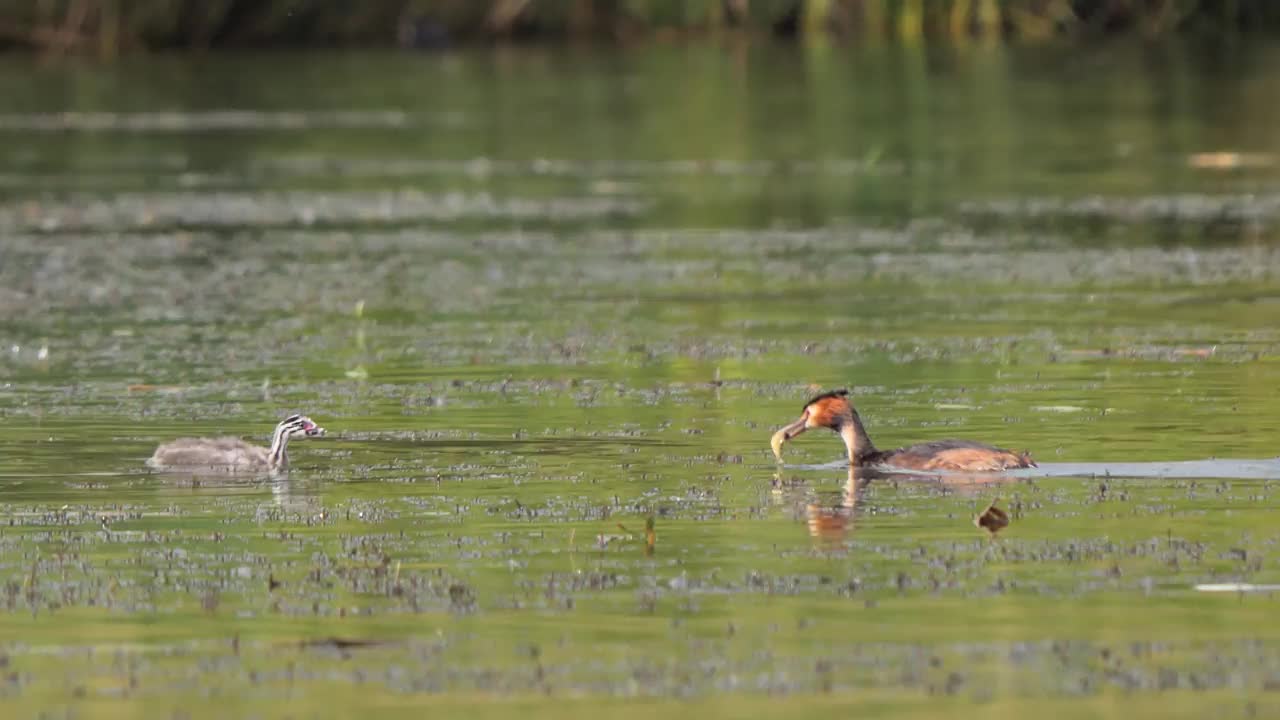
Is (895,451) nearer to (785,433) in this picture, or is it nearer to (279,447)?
(785,433)

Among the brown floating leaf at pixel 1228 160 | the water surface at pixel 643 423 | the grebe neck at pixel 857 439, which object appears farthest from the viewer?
the brown floating leaf at pixel 1228 160

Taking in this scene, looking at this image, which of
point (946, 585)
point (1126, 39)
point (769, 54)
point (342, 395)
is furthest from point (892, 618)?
point (1126, 39)

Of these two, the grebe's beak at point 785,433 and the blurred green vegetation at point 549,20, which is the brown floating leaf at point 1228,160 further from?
the blurred green vegetation at point 549,20

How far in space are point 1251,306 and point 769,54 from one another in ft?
131

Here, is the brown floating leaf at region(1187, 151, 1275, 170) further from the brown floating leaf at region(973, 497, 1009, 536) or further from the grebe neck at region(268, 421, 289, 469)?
the brown floating leaf at region(973, 497, 1009, 536)

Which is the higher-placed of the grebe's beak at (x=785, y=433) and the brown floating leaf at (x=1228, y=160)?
the brown floating leaf at (x=1228, y=160)

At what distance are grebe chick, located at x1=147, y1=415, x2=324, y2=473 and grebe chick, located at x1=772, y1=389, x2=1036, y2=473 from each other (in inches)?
81.3

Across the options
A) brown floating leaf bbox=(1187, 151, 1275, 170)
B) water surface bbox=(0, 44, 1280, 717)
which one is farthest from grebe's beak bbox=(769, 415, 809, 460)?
brown floating leaf bbox=(1187, 151, 1275, 170)

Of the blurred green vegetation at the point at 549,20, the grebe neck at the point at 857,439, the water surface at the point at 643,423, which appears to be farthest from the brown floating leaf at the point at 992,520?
the blurred green vegetation at the point at 549,20

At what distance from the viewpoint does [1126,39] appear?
62.3 meters

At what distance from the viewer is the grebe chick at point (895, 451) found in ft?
41.6

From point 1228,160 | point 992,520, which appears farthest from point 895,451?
point 1228,160

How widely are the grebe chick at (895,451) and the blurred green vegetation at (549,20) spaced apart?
47.9 m

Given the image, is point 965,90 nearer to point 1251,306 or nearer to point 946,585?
point 1251,306
